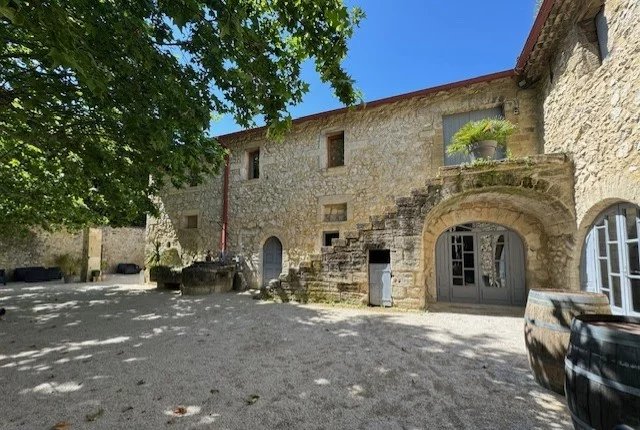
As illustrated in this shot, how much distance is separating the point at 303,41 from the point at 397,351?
3597 mm

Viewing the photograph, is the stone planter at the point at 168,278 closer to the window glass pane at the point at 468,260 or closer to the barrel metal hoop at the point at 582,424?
the window glass pane at the point at 468,260

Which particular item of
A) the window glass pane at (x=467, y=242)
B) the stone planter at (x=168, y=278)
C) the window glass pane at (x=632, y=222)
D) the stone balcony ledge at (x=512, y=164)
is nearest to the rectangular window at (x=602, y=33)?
the stone balcony ledge at (x=512, y=164)

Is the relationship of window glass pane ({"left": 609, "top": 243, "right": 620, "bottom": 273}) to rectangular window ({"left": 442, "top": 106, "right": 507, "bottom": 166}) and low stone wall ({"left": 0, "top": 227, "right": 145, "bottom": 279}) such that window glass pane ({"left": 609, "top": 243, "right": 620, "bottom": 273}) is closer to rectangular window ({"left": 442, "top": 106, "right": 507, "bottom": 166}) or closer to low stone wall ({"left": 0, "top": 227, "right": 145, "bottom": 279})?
rectangular window ({"left": 442, "top": 106, "right": 507, "bottom": 166})

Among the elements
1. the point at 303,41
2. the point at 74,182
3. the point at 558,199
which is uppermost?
the point at 303,41

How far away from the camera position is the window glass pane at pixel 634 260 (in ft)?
11.2

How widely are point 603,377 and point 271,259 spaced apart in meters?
7.78

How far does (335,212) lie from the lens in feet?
26.3

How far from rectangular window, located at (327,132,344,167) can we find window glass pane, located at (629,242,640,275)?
5.90 m

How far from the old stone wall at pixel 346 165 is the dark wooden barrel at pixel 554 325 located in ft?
15.3

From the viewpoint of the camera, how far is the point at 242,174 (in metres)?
9.45

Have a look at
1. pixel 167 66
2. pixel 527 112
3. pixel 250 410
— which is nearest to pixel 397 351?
pixel 250 410

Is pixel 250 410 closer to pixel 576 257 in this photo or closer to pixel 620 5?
pixel 576 257

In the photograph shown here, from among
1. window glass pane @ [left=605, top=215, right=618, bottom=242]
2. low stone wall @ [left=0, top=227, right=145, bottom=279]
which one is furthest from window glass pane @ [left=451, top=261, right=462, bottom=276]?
low stone wall @ [left=0, top=227, right=145, bottom=279]

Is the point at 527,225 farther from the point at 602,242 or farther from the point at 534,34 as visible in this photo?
the point at 534,34
